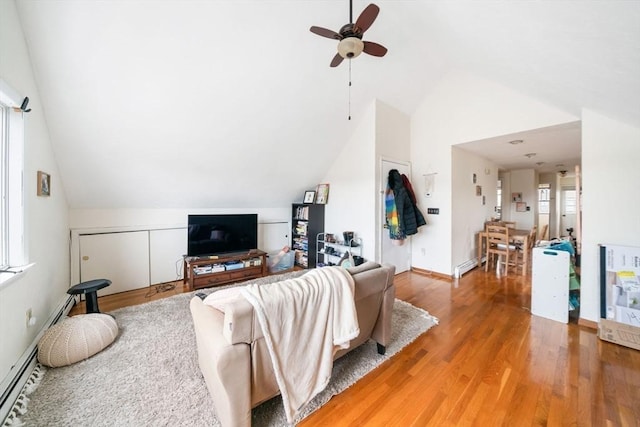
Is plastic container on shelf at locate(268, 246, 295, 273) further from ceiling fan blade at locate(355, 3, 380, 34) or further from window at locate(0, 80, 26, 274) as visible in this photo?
ceiling fan blade at locate(355, 3, 380, 34)

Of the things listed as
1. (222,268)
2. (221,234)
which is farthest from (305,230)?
(222,268)

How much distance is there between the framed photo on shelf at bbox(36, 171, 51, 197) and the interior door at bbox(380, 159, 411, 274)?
12.4 ft

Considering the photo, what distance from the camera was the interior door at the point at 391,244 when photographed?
3.71 meters

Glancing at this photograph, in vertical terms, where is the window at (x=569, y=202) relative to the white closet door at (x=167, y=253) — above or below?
above

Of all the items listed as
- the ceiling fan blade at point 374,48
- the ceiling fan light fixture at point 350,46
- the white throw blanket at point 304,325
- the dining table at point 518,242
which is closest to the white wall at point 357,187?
the ceiling fan blade at point 374,48

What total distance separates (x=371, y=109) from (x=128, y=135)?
312 centimetres

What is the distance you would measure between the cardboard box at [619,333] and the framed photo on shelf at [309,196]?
3852mm

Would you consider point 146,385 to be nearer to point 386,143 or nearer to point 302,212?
point 302,212

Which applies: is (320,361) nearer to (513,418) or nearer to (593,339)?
(513,418)

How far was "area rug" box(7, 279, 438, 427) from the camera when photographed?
1344 mm

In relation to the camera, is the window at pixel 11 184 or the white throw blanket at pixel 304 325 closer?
the white throw blanket at pixel 304 325

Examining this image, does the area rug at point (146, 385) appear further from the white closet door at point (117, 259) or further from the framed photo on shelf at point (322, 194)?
the framed photo on shelf at point (322, 194)

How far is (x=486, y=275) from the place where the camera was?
395 cm

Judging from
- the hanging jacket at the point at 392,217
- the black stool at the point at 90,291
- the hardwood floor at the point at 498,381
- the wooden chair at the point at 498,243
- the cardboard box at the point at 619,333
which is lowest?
the hardwood floor at the point at 498,381
